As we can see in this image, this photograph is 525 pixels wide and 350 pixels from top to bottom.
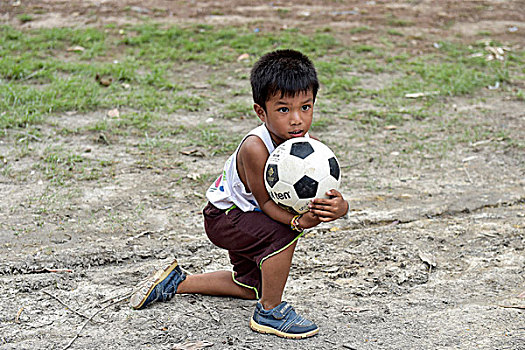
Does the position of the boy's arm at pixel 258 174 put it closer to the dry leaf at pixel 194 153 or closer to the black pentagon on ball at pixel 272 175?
the black pentagon on ball at pixel 272 175

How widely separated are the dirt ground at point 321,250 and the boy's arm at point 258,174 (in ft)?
1.95

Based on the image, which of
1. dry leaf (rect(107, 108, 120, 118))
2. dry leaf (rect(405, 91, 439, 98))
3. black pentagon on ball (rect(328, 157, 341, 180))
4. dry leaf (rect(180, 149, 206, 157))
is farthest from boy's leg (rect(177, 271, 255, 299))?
dry leaf (rect(405, 91, 439, 98))

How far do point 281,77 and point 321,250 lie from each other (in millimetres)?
1432

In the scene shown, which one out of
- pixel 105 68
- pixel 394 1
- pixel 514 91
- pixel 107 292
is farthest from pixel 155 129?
pixel 394 1

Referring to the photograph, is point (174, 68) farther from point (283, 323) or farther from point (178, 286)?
point (283, 323)

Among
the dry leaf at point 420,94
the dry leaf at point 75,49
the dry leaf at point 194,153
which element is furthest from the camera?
the dry leaf at point 75,49

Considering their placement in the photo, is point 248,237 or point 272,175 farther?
point 248,237

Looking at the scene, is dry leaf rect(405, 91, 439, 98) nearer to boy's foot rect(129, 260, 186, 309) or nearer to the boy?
the boy

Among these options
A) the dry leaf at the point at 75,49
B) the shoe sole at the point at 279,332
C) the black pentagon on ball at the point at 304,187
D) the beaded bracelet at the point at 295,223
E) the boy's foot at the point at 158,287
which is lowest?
the shoe sole at the point at 279,332

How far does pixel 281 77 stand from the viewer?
2.88 metres

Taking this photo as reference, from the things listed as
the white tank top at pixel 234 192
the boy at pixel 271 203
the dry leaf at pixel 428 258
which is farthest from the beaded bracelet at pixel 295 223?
the dry leaf at pixel 428 258

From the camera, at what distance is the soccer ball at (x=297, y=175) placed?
2820 mm

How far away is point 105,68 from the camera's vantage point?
7.00 meters

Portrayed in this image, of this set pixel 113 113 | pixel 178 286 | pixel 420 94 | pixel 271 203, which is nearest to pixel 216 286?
pixel 178 286
